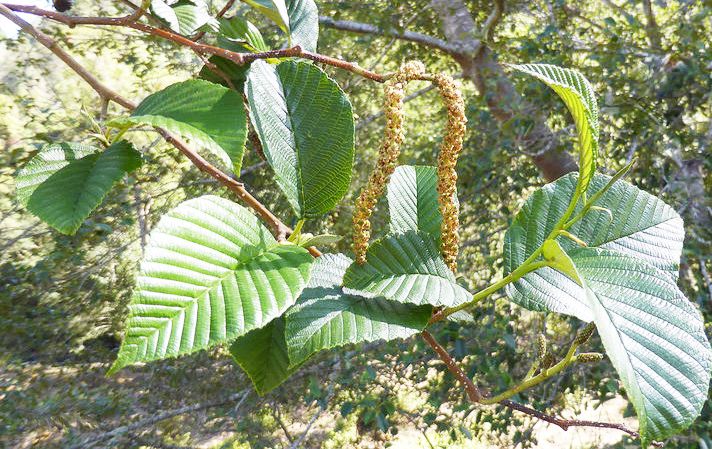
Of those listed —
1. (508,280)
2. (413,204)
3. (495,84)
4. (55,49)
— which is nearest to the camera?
(508,280)

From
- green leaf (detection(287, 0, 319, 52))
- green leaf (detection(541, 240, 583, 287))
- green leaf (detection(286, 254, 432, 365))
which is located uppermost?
green leaf (detection(287, 0, 319, 52))

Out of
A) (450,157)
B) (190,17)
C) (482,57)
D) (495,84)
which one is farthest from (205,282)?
(482,57)

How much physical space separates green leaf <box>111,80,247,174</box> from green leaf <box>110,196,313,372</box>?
0.05 m

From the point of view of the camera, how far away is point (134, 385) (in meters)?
3.13

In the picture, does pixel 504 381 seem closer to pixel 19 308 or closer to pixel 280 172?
pixel 280 172

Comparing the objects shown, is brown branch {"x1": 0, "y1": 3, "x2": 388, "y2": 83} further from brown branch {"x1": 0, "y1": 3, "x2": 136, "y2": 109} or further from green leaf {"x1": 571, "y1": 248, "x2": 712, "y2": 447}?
green leaf {"x1": 571, "y1": 248, "x2": 712, "y2": 447}

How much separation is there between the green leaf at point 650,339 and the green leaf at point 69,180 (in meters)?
0.44

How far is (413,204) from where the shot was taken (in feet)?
1.84

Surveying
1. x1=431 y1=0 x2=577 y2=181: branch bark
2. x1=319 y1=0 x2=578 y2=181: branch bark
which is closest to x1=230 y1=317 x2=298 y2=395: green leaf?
x1=431 y1=0 x2=577 y2=181: branch bark

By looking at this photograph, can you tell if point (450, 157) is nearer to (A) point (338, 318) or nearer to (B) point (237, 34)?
(A) point (338, 318)

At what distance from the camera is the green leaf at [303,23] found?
652 millimetres

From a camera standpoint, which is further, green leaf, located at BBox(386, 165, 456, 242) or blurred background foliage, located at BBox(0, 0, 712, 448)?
blurred background foliage, located at BBox(0, 0, 712, 448)

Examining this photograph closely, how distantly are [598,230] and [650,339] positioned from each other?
0.17 meters

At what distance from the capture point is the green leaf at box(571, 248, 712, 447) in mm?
317
